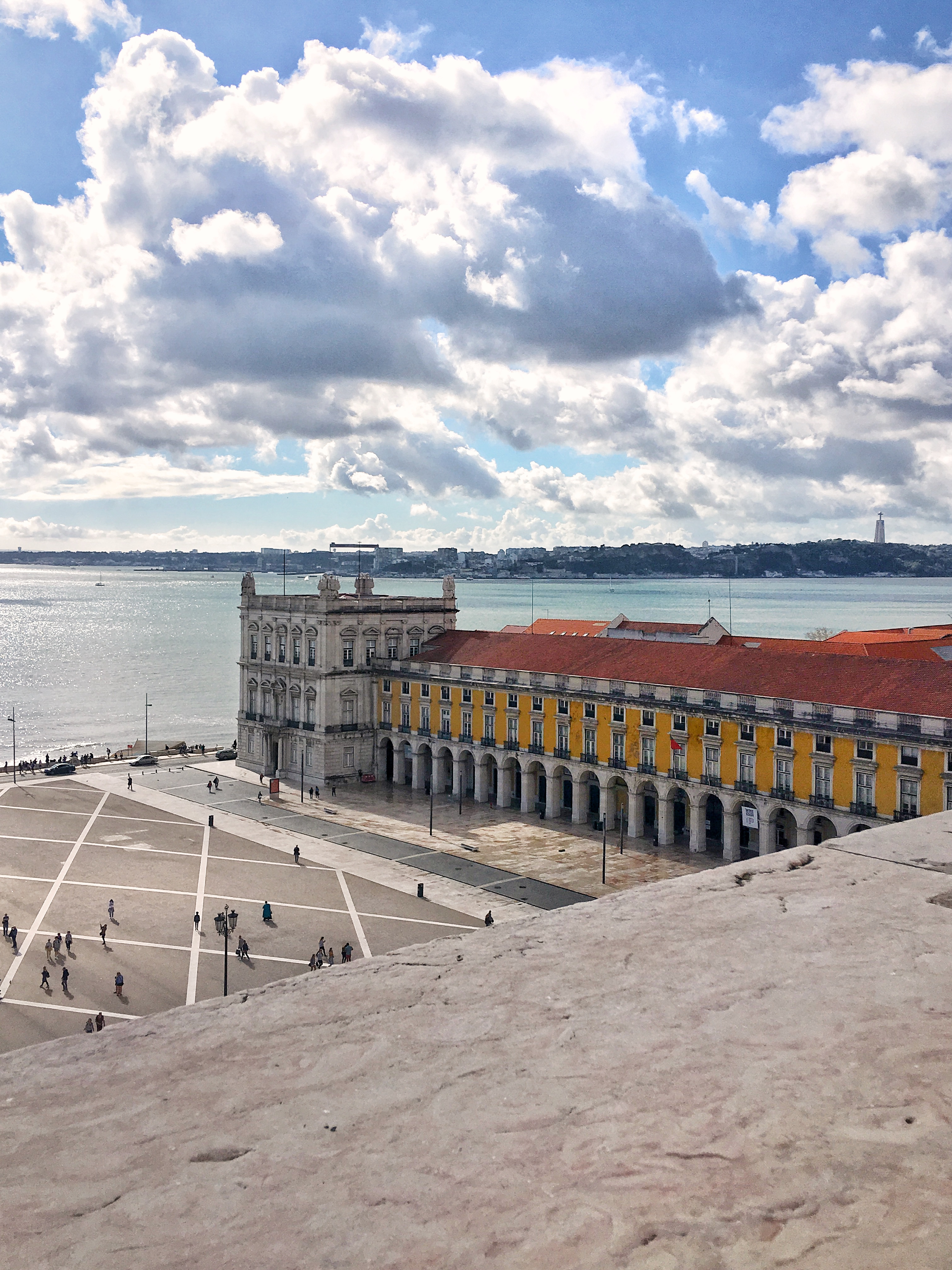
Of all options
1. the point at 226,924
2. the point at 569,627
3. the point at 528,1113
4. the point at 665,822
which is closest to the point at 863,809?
the point at 665,822

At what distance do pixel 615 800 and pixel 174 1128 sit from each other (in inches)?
2233

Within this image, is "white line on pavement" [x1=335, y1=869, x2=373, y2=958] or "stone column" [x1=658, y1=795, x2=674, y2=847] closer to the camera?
"white line on pavement" [x1=335, y1=869, x2=373, y2=958]

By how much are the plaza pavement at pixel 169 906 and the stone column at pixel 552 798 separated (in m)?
13.0

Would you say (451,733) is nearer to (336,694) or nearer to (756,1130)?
(336,694)

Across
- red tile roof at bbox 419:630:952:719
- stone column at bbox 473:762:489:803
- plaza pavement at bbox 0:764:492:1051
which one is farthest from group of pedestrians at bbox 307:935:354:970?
stone column at bbox 473:762:489:803

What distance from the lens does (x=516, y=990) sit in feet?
21.7

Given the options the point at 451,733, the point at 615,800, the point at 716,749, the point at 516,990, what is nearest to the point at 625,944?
the point at 516,990

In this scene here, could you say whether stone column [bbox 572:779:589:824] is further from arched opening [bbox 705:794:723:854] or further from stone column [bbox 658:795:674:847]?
arched opening [bbox 705:794:723:854]

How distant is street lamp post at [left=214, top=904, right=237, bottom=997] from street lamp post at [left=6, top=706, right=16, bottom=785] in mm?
38116

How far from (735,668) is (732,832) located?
29.5 feet

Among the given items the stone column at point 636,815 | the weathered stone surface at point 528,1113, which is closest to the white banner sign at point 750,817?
the stone column at point 636,815

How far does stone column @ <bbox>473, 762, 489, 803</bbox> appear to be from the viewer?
2692 inches

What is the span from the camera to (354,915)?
150ft

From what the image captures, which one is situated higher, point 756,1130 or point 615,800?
point 756,1130
